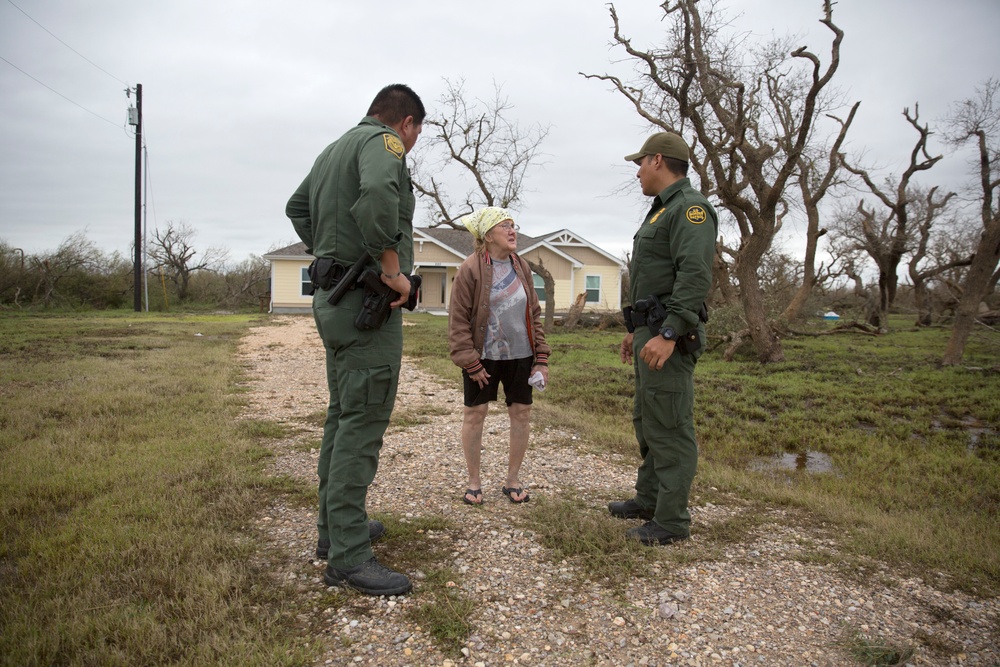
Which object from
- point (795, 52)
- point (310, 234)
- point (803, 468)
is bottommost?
point (803, 468)

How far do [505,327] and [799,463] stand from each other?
373 centimetres

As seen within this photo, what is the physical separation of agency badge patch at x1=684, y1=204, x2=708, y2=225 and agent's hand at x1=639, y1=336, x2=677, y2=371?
25.2 inches

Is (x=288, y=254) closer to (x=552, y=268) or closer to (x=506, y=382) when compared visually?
(x=552, y=268)

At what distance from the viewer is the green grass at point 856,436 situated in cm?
372

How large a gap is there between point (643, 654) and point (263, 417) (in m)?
5.11

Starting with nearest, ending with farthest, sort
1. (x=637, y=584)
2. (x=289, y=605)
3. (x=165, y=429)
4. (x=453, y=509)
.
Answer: (x=289, y=605), (x=637, y=584), (x=453, y=509), (x=165, y=429)

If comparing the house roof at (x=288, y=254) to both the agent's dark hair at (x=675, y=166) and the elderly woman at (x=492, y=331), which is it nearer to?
the elderly woman at (x=492, y=331)

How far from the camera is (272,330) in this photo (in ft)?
62.1

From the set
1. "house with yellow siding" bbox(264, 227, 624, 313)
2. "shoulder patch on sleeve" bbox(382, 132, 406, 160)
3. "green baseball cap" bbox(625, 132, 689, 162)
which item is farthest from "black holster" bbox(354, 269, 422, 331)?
"house with yellow siding" bbox(264, 227, 624, 313)

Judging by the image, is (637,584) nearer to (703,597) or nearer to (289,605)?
(703,597)

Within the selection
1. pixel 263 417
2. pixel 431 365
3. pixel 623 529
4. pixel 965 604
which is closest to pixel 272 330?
pixel 431 365

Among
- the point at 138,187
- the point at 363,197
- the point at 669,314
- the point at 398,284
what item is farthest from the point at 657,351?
the point at 138,187

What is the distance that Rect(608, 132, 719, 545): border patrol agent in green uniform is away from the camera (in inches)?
124

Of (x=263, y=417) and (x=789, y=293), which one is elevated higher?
(x=789, y=293)
